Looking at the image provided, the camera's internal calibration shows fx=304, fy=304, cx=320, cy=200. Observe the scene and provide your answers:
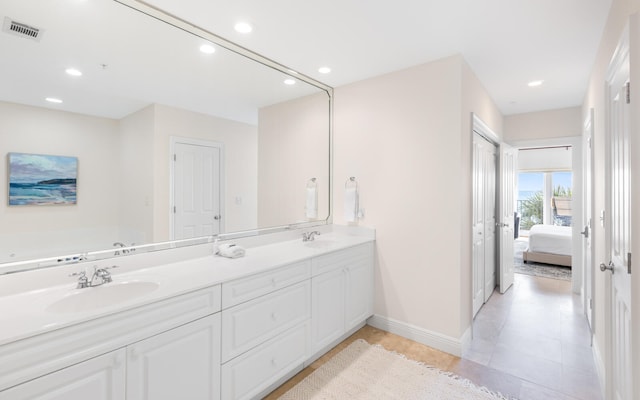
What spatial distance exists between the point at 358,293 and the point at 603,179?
2004 mm

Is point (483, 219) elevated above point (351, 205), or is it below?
below

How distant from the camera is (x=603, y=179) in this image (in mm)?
2115

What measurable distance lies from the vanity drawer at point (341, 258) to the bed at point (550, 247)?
407 cm

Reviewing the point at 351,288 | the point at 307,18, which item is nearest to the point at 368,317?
the point at 351,288

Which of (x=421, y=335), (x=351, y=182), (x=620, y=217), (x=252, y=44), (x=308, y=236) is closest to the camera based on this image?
(x=620, y=217)

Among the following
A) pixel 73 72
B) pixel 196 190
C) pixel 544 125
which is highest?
pixel 544 125

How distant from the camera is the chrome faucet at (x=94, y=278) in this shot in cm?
150

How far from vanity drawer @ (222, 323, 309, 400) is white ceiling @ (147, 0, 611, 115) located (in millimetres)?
2069

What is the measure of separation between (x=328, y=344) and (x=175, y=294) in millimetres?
1412

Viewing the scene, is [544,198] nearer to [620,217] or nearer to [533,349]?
[533,349]

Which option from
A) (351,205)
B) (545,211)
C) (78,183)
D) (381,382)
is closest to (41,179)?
(78,183)

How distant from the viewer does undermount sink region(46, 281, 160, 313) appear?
4.61 ft

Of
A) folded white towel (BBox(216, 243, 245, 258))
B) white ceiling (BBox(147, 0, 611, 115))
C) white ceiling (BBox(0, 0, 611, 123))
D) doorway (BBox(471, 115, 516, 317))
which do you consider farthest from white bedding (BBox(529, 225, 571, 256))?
folded white towel (BBox(216, 243, 245, 258))

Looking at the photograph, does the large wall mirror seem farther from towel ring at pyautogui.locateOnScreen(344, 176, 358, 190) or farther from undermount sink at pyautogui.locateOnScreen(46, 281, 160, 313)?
towel ring at pyautogui.locateOnScreen(344, 176, 358, 190)
